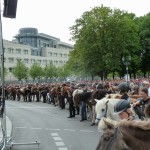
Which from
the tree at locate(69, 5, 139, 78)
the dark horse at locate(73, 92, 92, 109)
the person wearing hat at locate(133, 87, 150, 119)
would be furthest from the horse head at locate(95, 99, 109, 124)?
the tree at locate(69, 5, 139, 78)

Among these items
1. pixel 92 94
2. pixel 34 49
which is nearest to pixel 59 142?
pixel 92 94

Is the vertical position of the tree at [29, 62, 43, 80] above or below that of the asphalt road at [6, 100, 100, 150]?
above

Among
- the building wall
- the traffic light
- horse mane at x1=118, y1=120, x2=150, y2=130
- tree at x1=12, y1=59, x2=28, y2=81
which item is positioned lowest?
horse mane at x1=118, y1=120, x2=150, y2=130

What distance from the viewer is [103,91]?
17406 mm

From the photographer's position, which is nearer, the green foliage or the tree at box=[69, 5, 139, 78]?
the tree at box=[69, 5, 139, 78]

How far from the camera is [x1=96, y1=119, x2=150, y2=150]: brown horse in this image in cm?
262

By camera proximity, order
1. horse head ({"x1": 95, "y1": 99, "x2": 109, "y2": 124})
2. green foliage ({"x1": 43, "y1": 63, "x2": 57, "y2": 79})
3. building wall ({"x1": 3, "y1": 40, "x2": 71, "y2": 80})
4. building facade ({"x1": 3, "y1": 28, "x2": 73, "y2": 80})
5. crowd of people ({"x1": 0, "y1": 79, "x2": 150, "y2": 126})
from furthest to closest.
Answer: building facade ({"x1": 3, "y1": 28, "x2": 73, "y2": 80}) → building wall ({"x1": 3, "y1": 40, "x2": 71, "y2": 80}) → green foliage ({"x1": 43, "y1": 63, "x2": 57, "y2": 79}) → horse head ({"x1": 95, "y1": 99, "x2": 109, "y2": 124}) → crowd of people ({"x1": 0, "y1": 79, "x2": 150, "y2": 126})

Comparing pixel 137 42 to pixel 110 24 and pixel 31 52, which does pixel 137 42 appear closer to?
pixel 110 24

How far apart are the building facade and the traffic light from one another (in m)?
104

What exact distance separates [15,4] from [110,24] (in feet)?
118

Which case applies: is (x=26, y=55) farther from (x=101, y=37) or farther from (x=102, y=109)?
(x=102, y=109)

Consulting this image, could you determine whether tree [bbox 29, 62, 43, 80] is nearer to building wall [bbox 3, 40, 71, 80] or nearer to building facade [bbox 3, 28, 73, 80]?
building wall [bbox 3, 40, 71, 80]

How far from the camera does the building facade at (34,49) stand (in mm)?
119562

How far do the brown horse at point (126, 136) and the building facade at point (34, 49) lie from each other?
4386 inches
